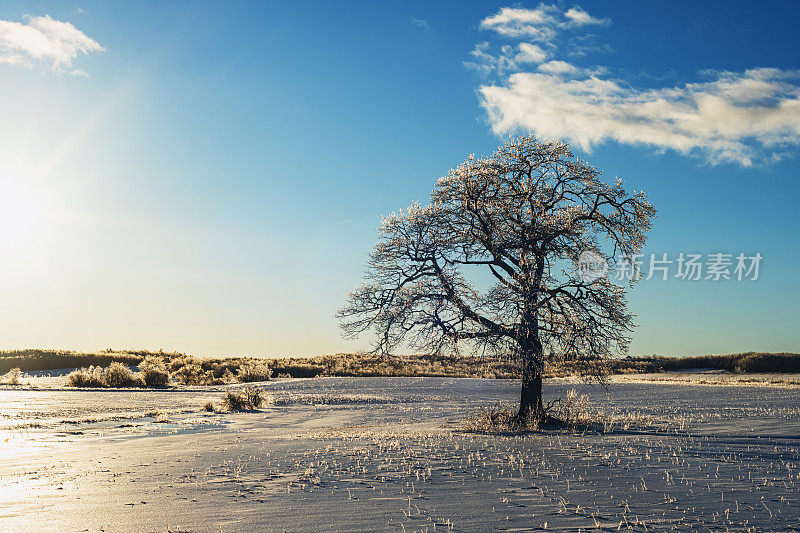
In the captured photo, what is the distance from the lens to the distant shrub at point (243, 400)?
27.5 m

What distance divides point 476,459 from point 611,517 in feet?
16.3

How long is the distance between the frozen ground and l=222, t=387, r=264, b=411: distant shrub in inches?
193

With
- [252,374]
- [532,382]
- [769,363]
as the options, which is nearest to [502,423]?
[532,382]

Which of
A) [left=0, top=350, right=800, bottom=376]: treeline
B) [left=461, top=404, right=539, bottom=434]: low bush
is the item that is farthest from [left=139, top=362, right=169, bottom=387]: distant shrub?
[left=461, top=404, right=539, bottom=434]: low bush

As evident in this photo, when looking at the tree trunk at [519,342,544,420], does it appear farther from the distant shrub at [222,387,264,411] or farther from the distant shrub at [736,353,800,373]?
the distant shrub at [736,353,800,373]

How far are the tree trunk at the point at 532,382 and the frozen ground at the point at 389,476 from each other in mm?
1747

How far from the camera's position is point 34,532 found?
739 cm

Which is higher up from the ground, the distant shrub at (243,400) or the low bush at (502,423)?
the low bush at (502,423)

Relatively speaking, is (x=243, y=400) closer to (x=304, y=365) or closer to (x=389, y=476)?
(x=389, y=476)

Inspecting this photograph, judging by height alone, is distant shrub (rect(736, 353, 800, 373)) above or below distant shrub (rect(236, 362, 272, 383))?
above

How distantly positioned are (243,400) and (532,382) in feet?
47.1

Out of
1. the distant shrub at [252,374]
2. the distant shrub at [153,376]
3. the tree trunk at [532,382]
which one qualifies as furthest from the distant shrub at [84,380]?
the tree trunk at [532,382]

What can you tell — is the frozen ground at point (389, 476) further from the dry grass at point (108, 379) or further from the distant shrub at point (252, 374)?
the distant shrub at point (252, 374)

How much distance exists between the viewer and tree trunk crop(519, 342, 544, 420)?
18.4 m
